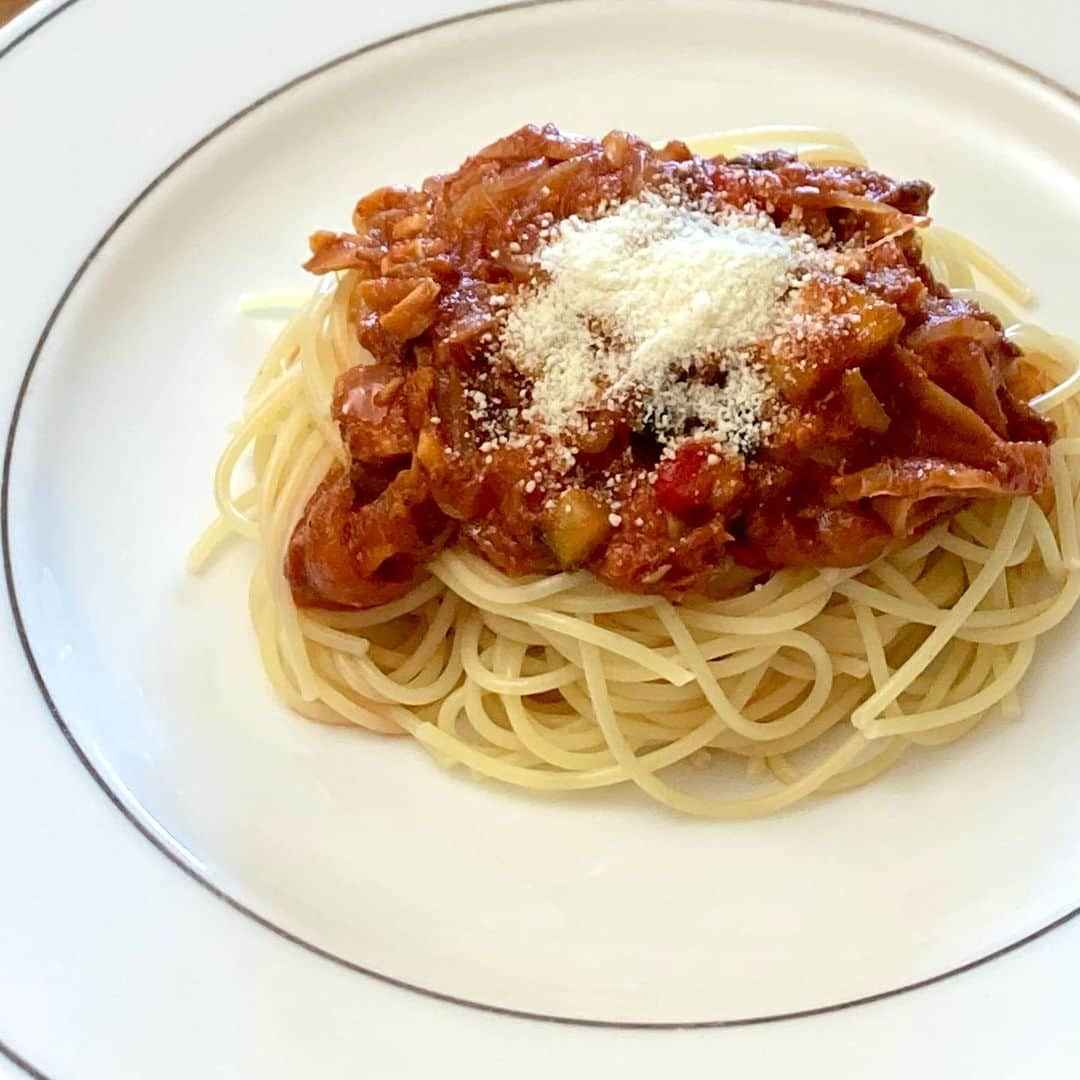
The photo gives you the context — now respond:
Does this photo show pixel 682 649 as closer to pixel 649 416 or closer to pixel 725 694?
pixel 725 694

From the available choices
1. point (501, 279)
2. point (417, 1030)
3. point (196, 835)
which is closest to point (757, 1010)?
point (417, 1030)

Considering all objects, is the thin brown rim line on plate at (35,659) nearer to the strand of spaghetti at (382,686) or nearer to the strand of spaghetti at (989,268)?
the strand of spaghetti at (989,268)

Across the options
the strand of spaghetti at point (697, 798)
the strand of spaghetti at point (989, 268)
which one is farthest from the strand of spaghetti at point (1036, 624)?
the strand of spaghetti at point (989, 268)

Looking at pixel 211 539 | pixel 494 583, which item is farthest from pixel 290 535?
pixel 494 583

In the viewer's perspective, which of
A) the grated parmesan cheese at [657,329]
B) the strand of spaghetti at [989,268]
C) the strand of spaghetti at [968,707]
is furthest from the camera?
the strand of spaghetti at [989,268]

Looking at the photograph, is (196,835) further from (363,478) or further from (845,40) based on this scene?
(845,40)

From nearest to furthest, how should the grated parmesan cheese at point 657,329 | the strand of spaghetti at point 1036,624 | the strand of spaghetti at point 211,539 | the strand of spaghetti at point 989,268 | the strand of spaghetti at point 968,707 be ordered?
the grated parmesan cheese at point 657,329
the strand of spaghetti at point 968,707
the strand of spaghetti at point 1036,624
the strand of spaghetti at point 211,539
the strand of spaghetti at point 989,268

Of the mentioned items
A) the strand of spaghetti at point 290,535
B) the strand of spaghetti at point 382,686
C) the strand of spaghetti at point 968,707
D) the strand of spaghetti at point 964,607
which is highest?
the strand of spaghetti at point 290,535

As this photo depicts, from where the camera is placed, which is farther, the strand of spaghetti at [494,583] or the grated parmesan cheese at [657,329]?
the strand of spaghetti at [494,583]
